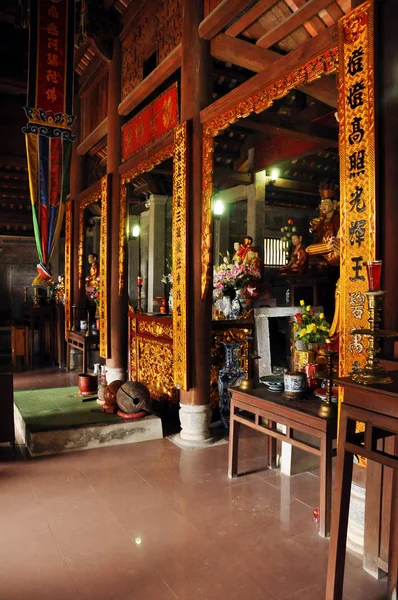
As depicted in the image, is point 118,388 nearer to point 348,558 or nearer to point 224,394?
point 224,394

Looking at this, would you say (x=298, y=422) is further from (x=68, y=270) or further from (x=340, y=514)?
(x=68, y=270)

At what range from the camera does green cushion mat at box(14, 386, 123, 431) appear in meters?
4.40

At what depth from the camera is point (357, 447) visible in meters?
1.87

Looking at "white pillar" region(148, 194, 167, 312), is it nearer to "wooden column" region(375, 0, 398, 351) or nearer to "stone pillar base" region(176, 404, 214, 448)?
"stone pillar base" region(176, 404, 214, 448)

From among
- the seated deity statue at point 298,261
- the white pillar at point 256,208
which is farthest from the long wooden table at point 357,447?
the white pillar at point 256,208

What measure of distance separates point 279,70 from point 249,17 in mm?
665

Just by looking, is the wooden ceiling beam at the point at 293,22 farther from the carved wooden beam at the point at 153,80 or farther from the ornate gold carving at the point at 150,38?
the ornate gold carving at the point at 150,38

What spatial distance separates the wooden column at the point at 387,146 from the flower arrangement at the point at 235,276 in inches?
119

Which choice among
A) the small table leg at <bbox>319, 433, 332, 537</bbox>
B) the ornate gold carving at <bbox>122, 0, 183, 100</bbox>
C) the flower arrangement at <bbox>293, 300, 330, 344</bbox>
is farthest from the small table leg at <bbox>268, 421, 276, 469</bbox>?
the ornate gold carving at <bbox>122, 0, 183, 100</bbox>

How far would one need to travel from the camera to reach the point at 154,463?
3875 mm

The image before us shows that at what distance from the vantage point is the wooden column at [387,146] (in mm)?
2408

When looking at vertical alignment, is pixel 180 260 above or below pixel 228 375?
above

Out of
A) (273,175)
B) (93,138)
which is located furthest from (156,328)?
(273,175)

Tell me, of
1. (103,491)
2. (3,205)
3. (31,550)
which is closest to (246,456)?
(103,491)
